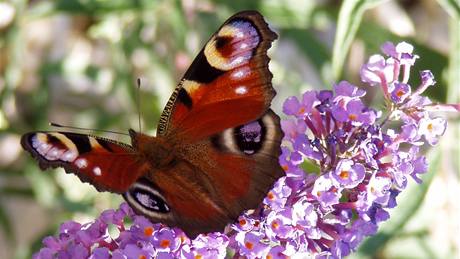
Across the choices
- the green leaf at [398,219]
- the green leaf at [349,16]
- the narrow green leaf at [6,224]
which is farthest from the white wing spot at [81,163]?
the narrow green leaf at [6,224]

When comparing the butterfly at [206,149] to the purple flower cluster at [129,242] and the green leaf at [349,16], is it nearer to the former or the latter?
the purple flower cluster at [129,242]

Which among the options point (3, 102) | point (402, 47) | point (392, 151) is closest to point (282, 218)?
point (392, 151)

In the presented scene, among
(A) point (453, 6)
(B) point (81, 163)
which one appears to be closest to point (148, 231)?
(B) point (81, 163)

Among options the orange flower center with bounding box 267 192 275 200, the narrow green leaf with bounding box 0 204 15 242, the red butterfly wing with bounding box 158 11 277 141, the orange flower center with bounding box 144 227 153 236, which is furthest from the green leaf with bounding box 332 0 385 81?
the narrow green leaf with bounding box 0 204 15 242

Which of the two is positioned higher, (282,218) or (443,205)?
(282,218)

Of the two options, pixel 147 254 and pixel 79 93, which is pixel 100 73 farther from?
pixel 147 254
